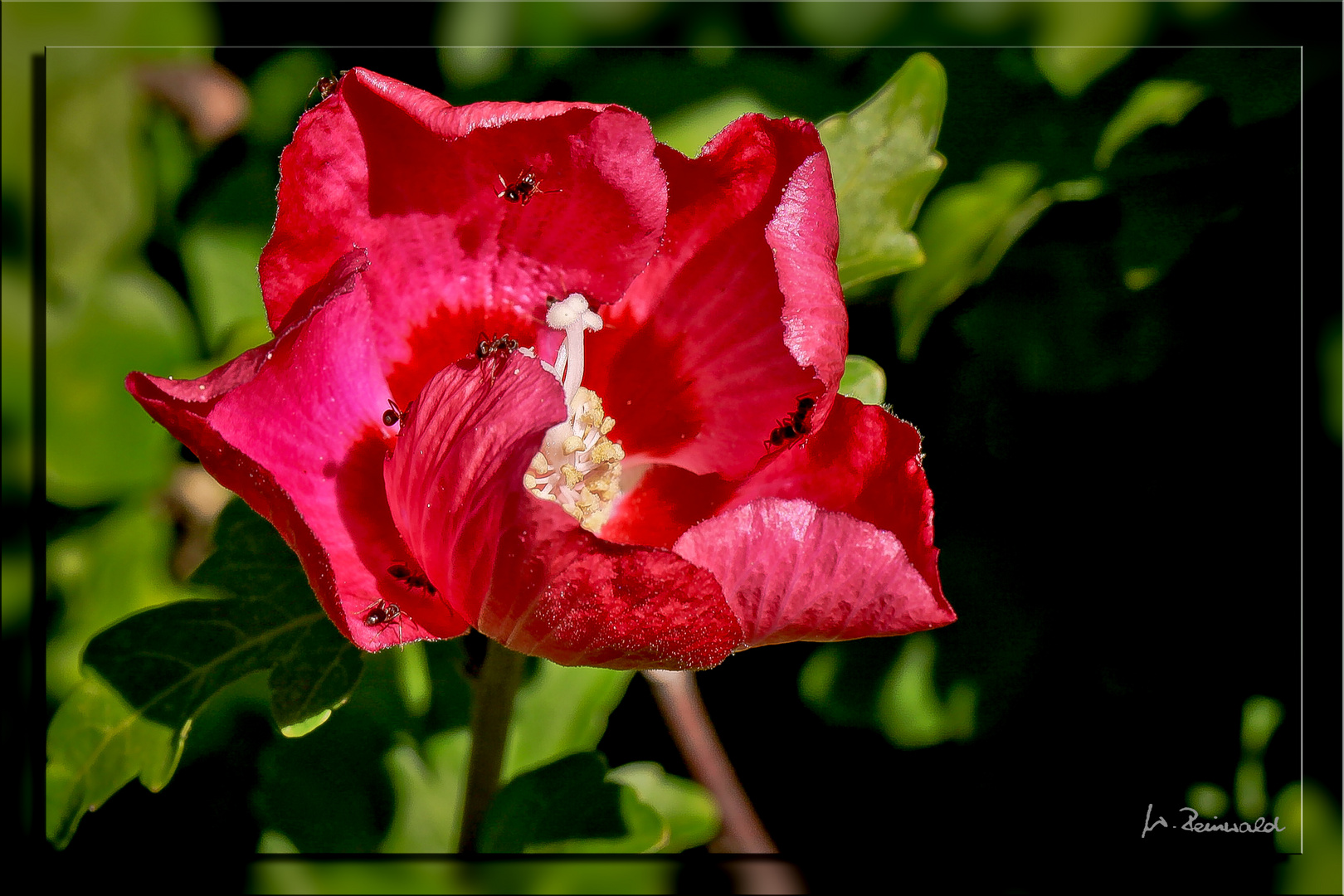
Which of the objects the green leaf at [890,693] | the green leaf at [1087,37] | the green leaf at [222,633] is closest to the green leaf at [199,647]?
the green leaf at [222,633]

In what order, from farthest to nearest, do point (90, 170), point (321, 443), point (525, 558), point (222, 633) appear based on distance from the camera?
point (90, 170) → point (222, 633) → point (321, 443) → point (525, 558)

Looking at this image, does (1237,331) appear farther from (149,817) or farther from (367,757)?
(149,817)

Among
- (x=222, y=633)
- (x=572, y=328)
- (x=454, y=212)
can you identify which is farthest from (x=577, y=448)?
(x=222, y=633)

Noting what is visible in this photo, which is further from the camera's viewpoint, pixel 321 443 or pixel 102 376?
pixel 102 376

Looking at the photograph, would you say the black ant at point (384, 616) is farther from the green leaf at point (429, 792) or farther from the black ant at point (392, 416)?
the green leaf at point (429, 792)

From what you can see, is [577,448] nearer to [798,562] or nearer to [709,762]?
[798,562]

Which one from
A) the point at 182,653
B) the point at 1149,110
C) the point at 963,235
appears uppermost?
the point at 1149,110
